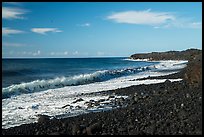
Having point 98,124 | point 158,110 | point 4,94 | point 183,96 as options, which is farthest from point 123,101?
point 4,94

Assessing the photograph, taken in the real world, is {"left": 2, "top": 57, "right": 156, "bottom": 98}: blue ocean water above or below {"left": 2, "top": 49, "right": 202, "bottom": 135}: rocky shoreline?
below

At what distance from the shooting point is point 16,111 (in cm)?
1359

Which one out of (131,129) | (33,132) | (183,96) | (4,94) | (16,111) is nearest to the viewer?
(131,129)

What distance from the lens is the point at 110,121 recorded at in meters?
9.48

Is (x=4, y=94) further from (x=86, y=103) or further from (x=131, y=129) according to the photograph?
(x=131, y=129)

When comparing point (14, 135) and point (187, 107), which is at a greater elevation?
point (187, 107)

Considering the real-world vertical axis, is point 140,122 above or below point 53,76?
above

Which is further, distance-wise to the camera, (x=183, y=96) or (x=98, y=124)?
(x=183, y=96)

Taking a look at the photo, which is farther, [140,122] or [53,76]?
[53,76]

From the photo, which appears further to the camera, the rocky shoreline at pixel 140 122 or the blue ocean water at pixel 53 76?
the blue ocean water at pixel 53 76

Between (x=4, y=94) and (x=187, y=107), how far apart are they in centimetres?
1402

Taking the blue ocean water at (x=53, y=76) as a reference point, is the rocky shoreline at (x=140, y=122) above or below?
above

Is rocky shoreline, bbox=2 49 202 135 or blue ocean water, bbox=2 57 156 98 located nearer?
rocky shoreline, bbox=2 49 202 135

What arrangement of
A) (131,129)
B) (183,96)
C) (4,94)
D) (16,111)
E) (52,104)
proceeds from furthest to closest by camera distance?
1. (4,94)
2. (52,104)
3. (16,111)
4. (183,96)
5. (131,129)
